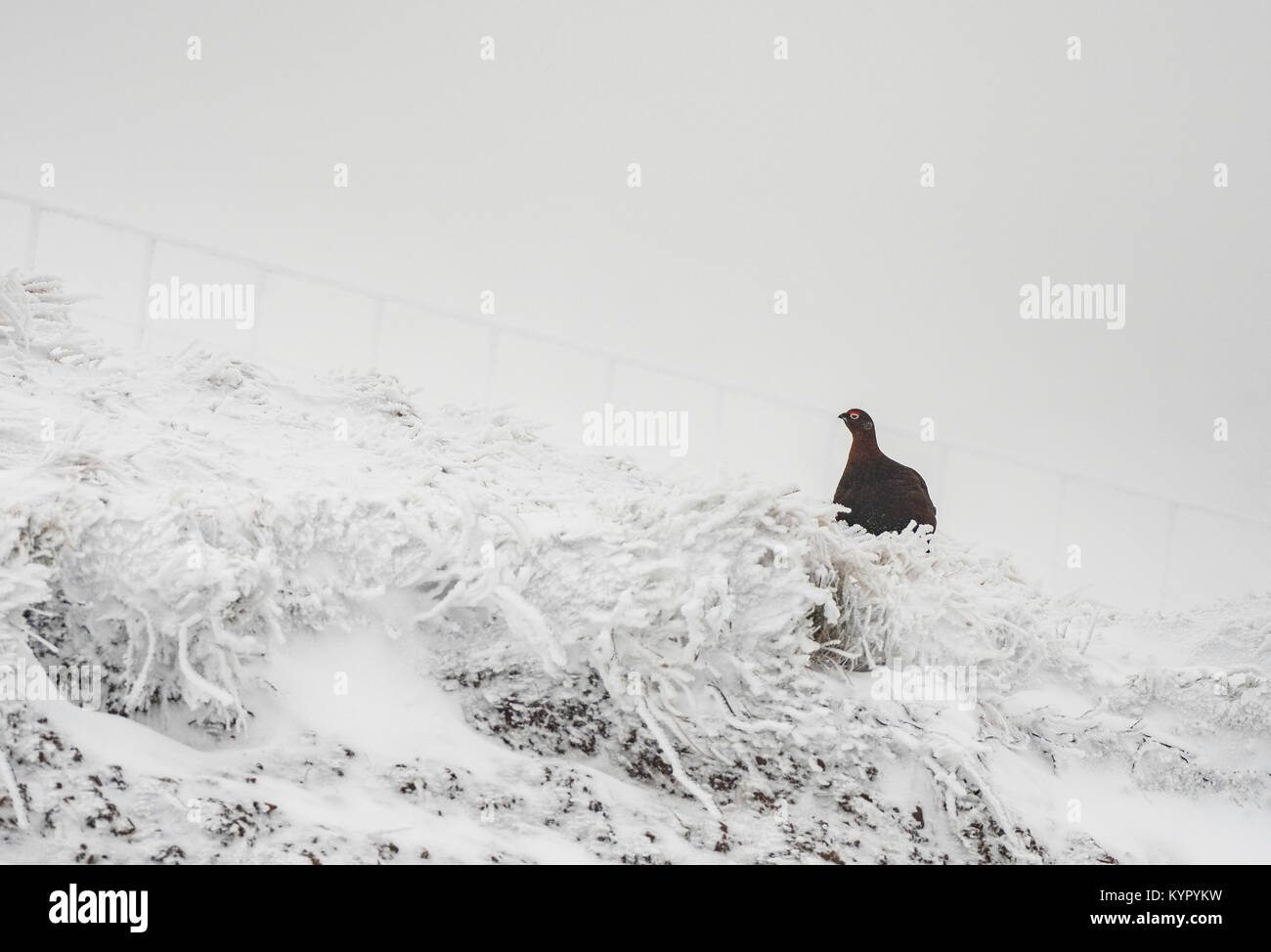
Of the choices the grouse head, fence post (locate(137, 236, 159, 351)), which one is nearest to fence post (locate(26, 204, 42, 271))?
fence post (locate(137, 236, 159, 351))

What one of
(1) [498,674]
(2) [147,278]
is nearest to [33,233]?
(2) [147,278]

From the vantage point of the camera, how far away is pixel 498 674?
200 cm

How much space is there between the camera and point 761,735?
205 cm

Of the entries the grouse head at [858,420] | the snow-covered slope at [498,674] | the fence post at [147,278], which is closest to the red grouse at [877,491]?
the grouse head at [858,420]

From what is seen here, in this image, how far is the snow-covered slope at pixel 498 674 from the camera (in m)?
1.68

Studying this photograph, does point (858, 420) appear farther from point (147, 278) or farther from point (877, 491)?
point (147, 278)

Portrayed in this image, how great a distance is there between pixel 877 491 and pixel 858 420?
32cm

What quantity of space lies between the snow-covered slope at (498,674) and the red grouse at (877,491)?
0.76 m

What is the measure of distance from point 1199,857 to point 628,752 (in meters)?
1.37

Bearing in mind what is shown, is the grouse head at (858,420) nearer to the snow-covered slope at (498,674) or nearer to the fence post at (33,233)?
the snow-covered slope at (498,674)

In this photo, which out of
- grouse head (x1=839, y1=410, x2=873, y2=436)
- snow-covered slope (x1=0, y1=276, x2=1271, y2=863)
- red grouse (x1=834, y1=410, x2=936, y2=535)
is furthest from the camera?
grouse head (x1=839, y1=410, x2=873, y2=436)

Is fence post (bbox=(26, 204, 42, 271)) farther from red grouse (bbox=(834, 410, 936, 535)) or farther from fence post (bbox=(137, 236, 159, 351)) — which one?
red grouse (bbox=(834, 410, 936, 535))

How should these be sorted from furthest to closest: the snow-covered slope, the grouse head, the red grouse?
1. the grouse head
2. the red grouse
3. the snow-covered slope

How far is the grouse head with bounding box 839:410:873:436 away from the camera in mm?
3645
